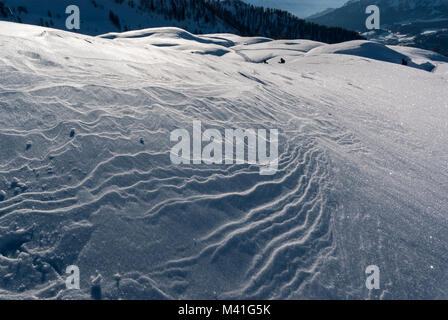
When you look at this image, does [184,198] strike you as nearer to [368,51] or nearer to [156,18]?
[368,51]

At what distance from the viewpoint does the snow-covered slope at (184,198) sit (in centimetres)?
339

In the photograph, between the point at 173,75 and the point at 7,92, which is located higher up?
the point at 173,75

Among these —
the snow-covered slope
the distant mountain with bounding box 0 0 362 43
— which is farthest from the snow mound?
the distant mountain with bounding box 0 0 362 43

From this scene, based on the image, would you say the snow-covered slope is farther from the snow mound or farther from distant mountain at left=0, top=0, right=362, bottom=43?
distant mountain at left=0, top=0, right=362, bottom=43

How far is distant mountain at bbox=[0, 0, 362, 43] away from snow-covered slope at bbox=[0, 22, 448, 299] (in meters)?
46.5

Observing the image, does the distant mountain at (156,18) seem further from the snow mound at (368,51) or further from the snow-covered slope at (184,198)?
the snow-covered slope at (184,198)

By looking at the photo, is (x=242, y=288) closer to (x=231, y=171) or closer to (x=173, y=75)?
(x=231, y=171)

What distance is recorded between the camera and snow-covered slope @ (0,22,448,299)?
3.39 m

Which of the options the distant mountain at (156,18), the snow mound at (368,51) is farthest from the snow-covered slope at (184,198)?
the distant mountain at (156,18)

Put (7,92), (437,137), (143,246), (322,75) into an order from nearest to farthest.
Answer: (143,246), (7,92), (437,137), (322,75)

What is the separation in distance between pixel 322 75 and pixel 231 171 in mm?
14490

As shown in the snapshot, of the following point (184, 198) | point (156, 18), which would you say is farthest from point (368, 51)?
point (156, 18)

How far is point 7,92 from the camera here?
5469mm
